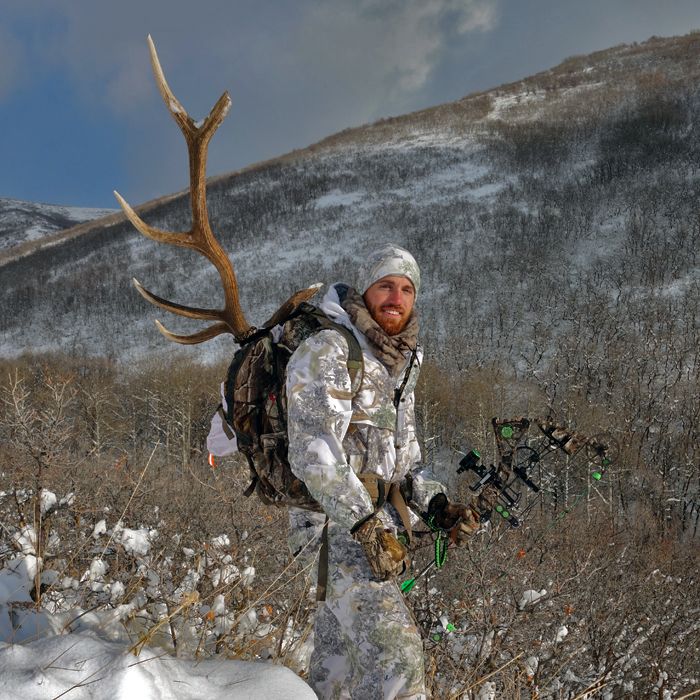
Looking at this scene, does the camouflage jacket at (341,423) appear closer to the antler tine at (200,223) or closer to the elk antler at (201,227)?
the elk antler at (201,227)

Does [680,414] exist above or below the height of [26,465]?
below

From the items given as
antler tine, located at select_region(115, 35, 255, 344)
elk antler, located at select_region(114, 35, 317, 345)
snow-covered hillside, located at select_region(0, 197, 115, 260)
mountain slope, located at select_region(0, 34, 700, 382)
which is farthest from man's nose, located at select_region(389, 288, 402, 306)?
snow-covered hillside, located at select_region(0, 197, 115, 260)

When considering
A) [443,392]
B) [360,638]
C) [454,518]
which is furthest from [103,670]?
[443,392]

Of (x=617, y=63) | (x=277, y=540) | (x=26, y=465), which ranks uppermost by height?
(x=617, y=63)

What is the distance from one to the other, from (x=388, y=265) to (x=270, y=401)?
0.82 metres

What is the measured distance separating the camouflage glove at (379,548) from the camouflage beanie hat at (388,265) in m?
1.13

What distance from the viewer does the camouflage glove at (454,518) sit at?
8.38 feet

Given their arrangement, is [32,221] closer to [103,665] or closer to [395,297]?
[395,297]

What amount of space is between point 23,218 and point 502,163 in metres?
74.9

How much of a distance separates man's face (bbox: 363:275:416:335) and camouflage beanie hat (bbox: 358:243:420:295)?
3 cm

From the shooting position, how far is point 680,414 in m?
28.0

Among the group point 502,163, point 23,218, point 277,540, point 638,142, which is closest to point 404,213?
point 502,163

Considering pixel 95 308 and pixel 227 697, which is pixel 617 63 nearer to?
pixel 95 308

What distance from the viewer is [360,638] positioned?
2.17 m
